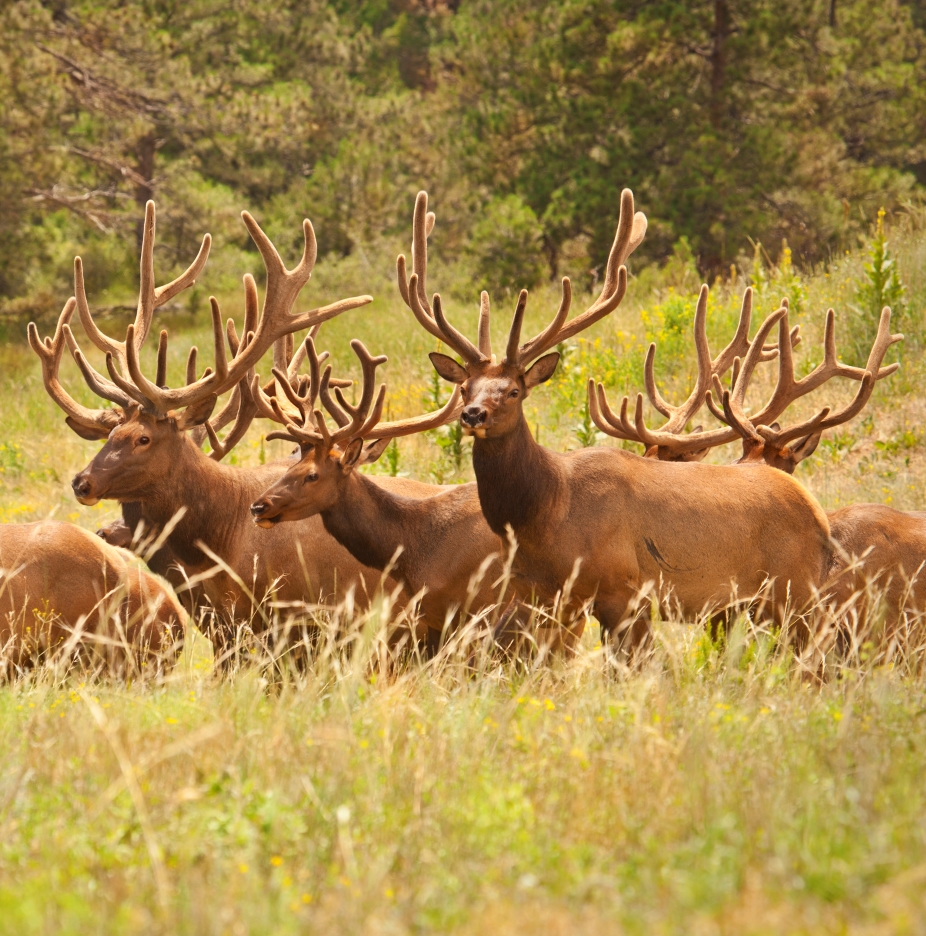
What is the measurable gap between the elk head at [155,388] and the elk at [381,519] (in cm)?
35

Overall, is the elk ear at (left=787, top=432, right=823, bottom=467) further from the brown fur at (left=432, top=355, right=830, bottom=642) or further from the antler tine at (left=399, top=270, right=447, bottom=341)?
the antler tine at (left=399, top=270, right=447, bottom=341)

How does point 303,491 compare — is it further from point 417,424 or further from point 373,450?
point 417,424

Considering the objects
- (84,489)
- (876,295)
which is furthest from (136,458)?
(876,295)

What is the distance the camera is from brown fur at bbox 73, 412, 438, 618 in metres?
6.35

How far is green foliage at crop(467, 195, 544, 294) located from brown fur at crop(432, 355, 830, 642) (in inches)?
538

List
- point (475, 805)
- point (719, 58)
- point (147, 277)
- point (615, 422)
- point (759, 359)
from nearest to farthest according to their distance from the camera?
point (475, 805)
point (147, 277)
point (615, 422)
point (759, 359)
point (719, 58)

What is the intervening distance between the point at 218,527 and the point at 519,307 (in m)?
2.23

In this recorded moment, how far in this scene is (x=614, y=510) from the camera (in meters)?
5.79

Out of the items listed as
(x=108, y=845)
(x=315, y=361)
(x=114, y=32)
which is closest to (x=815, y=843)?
(x=108, y=845)

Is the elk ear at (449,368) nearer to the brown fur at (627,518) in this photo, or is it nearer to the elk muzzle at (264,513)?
the brown fur at (627,518)

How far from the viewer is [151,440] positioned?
6375mm

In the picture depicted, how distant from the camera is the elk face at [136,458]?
6.14 metres

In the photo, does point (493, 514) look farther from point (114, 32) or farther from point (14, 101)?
point (114, 32)

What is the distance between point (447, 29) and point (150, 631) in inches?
1147
